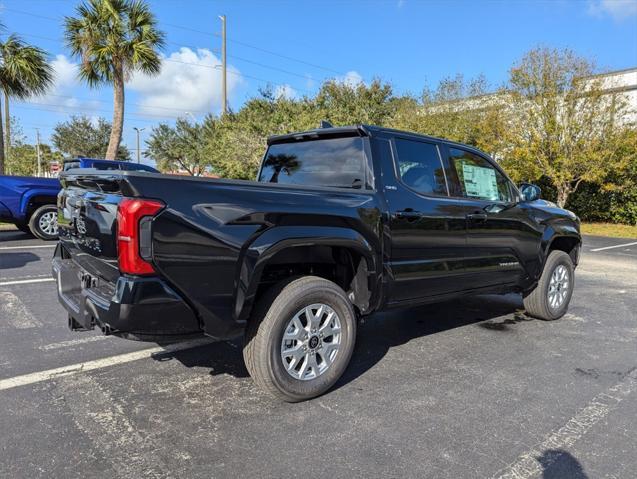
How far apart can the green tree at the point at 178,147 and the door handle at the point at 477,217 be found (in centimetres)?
3588

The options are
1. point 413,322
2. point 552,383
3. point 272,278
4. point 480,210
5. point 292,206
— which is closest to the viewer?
point 292,206

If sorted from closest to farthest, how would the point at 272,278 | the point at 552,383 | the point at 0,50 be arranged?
the point at 272,278, the point at 552,383, the point at 0,50

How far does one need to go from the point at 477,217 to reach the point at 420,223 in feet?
2.85

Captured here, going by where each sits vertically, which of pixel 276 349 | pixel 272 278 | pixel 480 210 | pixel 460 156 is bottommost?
pixel 276 349

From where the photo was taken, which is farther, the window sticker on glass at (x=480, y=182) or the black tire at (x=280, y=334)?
the window sticker on glass at (x=480, y=182)

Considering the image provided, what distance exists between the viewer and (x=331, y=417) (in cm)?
305

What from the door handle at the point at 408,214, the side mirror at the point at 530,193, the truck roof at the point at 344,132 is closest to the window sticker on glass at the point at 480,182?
the truck roof at the point at 344,132

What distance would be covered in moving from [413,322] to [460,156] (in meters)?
1.89

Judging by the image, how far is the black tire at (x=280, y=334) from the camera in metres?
3.01

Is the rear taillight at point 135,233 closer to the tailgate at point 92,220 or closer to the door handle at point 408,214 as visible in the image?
the tailgate at point 92,220

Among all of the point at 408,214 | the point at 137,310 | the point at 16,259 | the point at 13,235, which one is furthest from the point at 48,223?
the point at 408,214

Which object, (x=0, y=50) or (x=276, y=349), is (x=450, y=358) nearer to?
(x=276, y=349)

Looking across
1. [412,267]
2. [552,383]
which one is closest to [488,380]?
[552,383]

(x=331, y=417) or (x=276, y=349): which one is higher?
(x=276, y=349)
